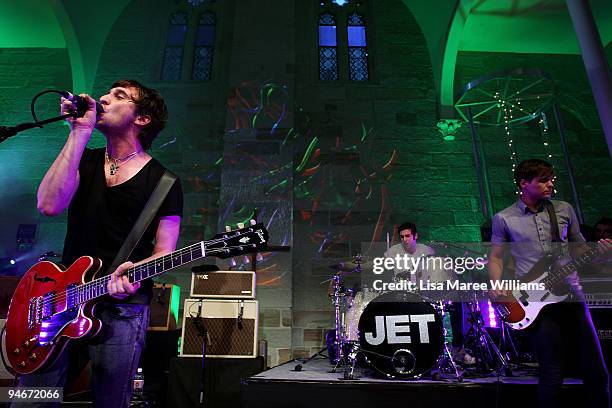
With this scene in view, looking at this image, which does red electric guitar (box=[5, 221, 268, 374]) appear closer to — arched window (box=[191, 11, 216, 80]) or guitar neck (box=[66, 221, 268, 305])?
guitar neck (box=[66, 221, 268, 305])

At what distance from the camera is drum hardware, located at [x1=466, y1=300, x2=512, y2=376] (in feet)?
12.0

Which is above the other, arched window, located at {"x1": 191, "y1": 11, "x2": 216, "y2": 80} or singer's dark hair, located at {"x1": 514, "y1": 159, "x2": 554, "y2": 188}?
arched window, located at {"x1": 191, "y1": 11, "x2": 216, "y2": 80}

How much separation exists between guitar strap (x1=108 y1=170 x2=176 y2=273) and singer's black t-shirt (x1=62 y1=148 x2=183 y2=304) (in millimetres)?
18

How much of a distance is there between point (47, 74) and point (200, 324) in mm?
5669

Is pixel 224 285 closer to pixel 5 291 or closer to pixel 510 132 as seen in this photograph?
pixel 5 291

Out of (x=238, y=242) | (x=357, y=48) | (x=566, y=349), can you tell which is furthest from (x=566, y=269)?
(x=357, y=48)

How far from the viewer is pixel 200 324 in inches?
149

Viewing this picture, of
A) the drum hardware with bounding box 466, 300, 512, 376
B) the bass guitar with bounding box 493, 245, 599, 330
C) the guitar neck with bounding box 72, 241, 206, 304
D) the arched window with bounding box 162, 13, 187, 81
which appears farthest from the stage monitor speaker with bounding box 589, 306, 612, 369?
the arched window with bounding box 162, 13, 187, 81

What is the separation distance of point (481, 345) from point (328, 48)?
5338 millimetres

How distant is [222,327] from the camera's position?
4055 millimetres

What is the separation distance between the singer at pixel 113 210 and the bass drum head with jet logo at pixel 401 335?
2.37 m

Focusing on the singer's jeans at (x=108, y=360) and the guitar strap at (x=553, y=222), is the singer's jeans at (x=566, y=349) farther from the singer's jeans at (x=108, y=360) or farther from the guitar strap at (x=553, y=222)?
the singer's jeans at (x=108, y=360)

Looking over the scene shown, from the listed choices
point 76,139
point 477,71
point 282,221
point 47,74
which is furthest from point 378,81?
point 76,139

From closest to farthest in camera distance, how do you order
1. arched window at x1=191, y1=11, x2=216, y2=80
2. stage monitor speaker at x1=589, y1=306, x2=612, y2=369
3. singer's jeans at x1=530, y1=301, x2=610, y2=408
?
singer's jeans at x1=530, y1=301, x2=610, y2=408 → stage monitor speaker at x1=589, y1=306, x2=612, y2=369 → arched window at x1=191, y1=11, x2=216, y2=80
